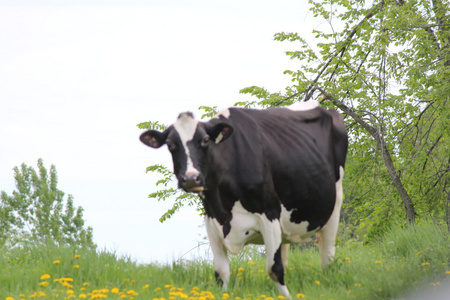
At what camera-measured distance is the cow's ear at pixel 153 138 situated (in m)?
7.57

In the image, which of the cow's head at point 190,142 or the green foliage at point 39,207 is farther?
the green foliage at point 39,207

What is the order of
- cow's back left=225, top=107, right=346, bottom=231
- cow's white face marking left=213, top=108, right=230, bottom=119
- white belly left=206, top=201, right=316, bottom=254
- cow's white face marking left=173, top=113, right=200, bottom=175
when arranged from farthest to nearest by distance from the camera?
cow's white face marking left=213, top=108, right=230, bottom=119 < cow's back left=225, top=107, right=346, bottom=231 < white belly left=206, top=201, right=316, bottom=254 < cow's white face marking left=173, top=113, right=200, bottom=175

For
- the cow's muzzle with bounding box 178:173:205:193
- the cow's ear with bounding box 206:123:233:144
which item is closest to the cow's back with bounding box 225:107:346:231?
the cow's ear with bounding box 206:123:233:144

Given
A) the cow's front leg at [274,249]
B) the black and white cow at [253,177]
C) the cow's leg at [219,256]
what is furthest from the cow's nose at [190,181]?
the cow's front leg at [274,249]

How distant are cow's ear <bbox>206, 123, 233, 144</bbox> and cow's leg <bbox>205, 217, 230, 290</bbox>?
3.64ft

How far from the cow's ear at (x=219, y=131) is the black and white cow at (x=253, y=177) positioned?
0.04ft

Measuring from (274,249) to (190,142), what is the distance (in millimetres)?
1792

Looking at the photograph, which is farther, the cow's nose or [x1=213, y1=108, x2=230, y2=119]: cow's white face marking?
[x1=213, y1=108, x2=230, y2=119]: cow's white face marking

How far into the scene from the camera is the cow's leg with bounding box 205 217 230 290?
312 inches

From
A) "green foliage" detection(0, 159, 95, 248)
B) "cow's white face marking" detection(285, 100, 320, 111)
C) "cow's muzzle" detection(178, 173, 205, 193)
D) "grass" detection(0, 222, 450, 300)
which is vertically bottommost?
"grass" detection(0, 222, 450, 300)

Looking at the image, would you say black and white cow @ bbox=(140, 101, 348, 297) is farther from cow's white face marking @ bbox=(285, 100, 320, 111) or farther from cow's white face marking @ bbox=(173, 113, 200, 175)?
cow's white face marking @ bbox=(285, 100, 320, 111)

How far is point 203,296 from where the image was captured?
6.71 metres

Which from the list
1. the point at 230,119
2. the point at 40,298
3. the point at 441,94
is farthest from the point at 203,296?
the point at 441,94

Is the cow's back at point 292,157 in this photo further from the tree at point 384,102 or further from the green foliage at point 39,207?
the green foliage at point 39,207
